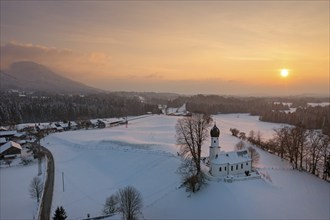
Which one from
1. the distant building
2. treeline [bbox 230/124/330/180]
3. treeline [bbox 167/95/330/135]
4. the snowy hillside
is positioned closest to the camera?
the snowy hillside

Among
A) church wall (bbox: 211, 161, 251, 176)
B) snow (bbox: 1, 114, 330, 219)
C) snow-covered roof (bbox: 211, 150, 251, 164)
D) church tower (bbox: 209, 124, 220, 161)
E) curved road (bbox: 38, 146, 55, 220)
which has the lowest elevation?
curved road (bbox: 38, 146, 55, 220)

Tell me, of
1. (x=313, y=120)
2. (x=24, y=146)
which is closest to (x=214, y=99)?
(x=313, y=120)

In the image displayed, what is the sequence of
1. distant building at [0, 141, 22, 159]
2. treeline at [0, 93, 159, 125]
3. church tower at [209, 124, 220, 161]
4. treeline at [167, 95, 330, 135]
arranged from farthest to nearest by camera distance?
treeline at [0, 93, 159, 125]
treeline at [167, 95, 330, 135]
distant building at [0, 141, 22, 159]
church tower at [209, 124, 220, 161]

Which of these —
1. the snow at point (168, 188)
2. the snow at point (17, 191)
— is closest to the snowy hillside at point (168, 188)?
the snow at point (168, 188)

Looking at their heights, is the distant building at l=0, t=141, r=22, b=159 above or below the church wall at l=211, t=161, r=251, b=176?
below

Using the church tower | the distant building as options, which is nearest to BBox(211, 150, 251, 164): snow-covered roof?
the church tower

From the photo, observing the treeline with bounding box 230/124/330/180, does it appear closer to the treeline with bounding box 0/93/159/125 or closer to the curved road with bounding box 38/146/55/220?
the curved road with bounding box 38/146/55/220

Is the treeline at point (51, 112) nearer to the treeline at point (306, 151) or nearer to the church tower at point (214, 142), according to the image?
the treeline at point (306, 151)

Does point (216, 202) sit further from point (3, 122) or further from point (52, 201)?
point (3, 122)
